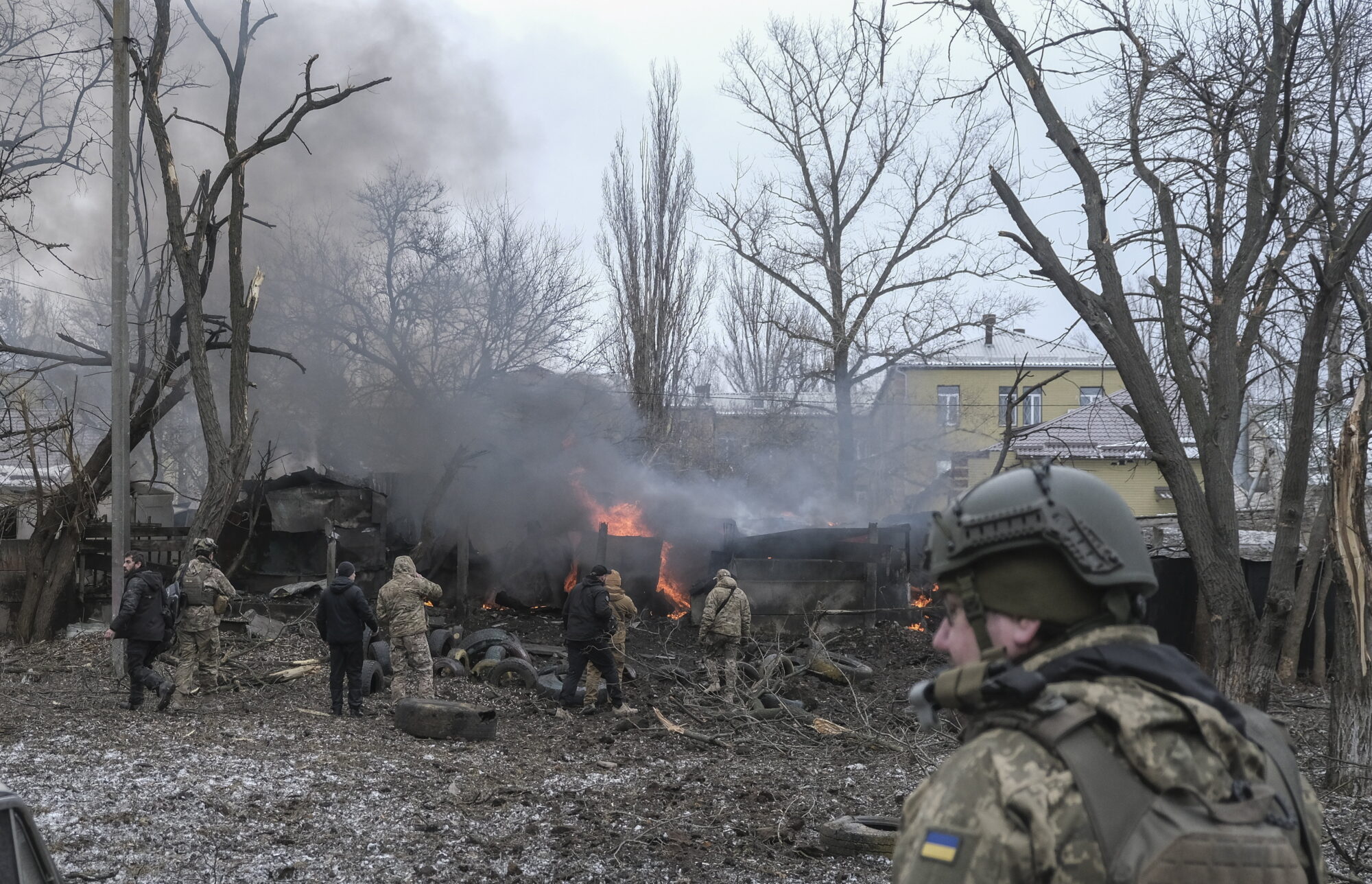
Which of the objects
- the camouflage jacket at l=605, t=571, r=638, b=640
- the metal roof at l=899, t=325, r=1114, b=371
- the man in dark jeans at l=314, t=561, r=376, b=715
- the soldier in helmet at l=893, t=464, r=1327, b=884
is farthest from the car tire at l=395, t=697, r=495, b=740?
the metal roof at l=899, t=325, r=1114, b=371

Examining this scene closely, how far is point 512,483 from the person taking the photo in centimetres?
2188

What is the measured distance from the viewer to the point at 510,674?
1270cm

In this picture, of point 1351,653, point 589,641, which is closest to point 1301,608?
point 1351,653

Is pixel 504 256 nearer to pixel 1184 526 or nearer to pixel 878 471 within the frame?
pixel 878 471

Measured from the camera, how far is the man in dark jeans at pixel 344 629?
33.8 ft

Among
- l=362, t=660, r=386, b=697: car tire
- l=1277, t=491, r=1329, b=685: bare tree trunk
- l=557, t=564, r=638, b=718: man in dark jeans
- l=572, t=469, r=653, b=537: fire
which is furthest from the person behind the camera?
l=572, t=469, r=653, b=537: fire

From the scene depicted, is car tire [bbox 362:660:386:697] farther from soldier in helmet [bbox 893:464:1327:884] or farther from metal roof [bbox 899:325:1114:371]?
metal roof [bbox 899:325:1114:371]

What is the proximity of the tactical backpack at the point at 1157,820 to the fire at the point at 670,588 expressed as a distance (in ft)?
60.1

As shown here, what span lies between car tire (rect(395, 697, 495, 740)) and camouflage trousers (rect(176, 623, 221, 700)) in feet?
9.29

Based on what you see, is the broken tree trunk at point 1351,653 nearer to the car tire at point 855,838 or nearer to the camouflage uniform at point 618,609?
the car tire at point 855,838

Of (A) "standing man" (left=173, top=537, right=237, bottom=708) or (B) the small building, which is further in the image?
(B) the small building

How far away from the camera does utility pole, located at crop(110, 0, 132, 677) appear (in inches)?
448

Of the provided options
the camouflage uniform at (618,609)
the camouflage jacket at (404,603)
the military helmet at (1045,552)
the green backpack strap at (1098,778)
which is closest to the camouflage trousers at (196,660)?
the camouflage jacket at (404,603)

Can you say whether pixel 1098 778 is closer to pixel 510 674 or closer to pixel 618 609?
pixel 618 609
